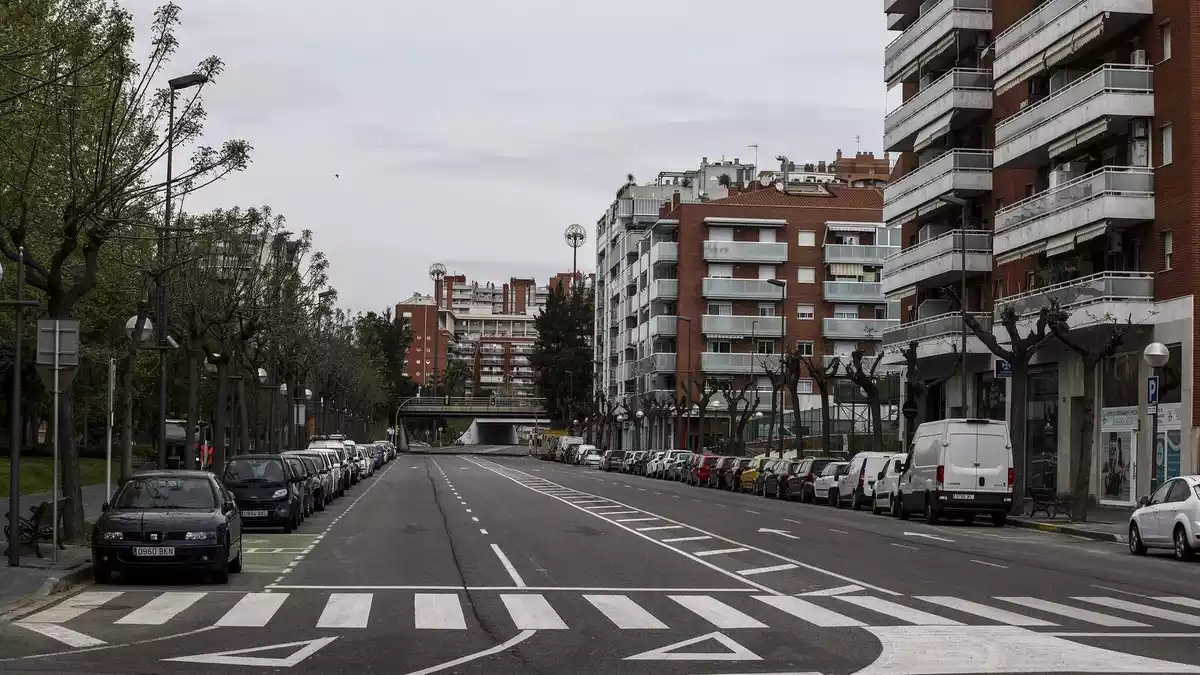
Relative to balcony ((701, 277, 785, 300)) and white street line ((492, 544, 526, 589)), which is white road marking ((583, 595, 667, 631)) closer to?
white street line ((492, 544, 526, 589))

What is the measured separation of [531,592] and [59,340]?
7.51m

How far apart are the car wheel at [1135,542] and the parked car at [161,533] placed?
16.3 metres

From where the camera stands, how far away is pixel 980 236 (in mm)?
55312

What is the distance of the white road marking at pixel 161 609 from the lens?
14852mm

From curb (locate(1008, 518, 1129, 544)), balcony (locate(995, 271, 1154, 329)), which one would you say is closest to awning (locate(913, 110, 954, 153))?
balcony (locate(995, 271, 1154, 329))

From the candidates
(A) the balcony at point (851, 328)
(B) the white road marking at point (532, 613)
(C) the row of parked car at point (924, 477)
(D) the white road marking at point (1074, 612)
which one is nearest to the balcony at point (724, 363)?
(A) the balcony at point (851, 328)

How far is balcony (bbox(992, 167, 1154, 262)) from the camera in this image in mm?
42562

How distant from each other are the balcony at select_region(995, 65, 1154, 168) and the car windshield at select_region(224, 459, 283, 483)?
83.2ft

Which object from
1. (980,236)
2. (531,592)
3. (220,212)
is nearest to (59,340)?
(531,592)

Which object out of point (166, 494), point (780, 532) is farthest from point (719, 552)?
point (166, 494)

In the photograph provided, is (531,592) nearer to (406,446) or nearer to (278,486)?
(278,486)

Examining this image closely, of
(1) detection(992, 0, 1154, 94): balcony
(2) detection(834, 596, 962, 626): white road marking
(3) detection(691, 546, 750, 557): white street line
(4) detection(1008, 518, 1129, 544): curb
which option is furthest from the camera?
(1) detection(992, 0, 1154, 94): balcony

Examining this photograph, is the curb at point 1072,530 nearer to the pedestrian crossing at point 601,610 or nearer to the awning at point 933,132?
the pedestrian crossing at point 601,610

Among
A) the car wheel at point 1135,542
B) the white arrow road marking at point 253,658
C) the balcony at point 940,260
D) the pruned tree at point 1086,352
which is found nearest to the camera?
the white arrow road marking at point 253,658
